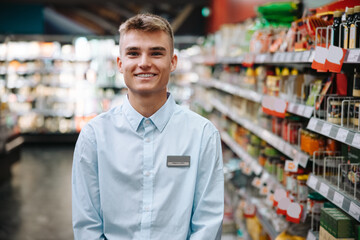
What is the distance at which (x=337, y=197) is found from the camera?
230cm

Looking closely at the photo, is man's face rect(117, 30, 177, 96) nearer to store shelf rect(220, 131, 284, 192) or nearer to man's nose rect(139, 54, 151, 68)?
man's nose rect(139, 54, 151, 68)

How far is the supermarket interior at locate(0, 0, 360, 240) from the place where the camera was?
2.53 metres

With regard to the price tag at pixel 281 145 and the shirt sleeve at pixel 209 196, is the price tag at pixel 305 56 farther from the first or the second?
the shirt sleeve at pixel 209 196

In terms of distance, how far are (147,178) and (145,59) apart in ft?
1.63

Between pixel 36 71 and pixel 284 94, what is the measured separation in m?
A: 8.28

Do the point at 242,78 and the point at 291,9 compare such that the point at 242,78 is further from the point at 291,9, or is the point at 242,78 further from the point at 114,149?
the point at 114,149

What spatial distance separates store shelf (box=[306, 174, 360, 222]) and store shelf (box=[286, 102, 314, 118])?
1.21 feet

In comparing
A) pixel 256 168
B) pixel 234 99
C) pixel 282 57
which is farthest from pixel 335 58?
pixel 234 99

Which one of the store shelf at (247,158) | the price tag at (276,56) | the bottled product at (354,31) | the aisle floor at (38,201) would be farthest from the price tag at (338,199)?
the aisle floor at (38,201)

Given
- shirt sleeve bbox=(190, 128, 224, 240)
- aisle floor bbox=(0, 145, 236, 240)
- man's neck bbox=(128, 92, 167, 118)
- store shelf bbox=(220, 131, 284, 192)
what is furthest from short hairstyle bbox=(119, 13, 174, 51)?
aisle floor bbox=(0, 145, 236, 240)

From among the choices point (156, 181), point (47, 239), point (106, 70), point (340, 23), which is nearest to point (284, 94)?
point (340, 23)

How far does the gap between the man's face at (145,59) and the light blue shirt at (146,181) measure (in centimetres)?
14

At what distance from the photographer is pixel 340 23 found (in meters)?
2.41

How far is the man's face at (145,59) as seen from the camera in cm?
192
